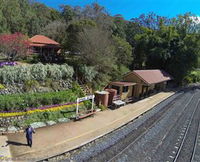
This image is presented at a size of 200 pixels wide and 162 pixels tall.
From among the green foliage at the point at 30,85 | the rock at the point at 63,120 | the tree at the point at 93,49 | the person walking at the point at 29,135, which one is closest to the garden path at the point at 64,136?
the person walking at the point at 29,135

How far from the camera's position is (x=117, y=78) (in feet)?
71.4

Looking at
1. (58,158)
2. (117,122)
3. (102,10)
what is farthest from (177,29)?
(58,158)

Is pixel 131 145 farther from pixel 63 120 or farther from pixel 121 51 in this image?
pixel 121 51

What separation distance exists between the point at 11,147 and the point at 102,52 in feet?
45.8

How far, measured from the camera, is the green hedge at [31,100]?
10107mm

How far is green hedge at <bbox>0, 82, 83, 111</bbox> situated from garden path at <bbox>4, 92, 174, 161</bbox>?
6.35 feet

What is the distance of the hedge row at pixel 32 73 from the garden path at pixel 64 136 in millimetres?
4574

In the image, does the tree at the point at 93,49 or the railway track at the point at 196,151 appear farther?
the tree at the point at 93,49

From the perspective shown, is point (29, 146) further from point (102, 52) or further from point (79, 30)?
point (79, 30)

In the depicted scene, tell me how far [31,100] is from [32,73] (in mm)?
2967

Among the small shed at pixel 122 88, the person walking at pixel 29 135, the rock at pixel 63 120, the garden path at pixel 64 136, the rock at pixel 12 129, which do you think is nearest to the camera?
the garden path at pixel 64 136

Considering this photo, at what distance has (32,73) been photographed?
1312 centimetres

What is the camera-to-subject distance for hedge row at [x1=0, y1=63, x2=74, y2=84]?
38.7ft

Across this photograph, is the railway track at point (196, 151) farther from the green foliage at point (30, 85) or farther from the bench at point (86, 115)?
the green foliage at point (30, 85)
